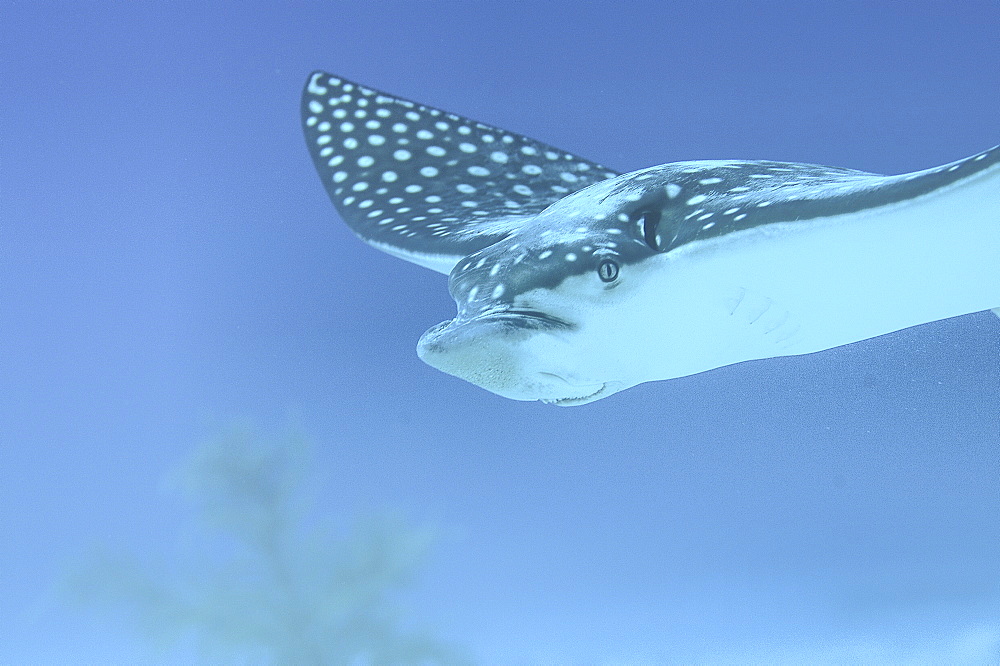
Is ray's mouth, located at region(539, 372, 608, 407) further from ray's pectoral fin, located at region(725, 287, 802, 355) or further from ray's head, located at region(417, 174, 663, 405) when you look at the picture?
ray's pectoral fin, located at region(725, 287, 802, 355)

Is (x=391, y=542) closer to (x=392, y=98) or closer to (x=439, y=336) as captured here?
(x=392, y=98)

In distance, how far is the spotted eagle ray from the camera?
3.80ft

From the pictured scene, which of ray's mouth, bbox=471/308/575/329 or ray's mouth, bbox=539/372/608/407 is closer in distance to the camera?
ray's mouth, bbox=471/308/575/329

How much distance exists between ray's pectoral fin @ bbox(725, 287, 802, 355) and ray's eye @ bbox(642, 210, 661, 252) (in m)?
0.18

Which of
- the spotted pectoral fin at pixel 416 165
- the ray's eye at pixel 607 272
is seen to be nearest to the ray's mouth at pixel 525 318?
the ray's eye at pixel 607 272

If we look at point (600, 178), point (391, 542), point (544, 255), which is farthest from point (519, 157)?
point (391, 542)

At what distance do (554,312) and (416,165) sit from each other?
61.9 inches

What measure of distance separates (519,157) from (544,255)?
1538 mm

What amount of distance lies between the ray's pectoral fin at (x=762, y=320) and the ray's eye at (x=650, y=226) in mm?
179

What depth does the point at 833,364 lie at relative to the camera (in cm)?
454

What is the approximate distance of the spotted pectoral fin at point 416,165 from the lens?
2.39 meters

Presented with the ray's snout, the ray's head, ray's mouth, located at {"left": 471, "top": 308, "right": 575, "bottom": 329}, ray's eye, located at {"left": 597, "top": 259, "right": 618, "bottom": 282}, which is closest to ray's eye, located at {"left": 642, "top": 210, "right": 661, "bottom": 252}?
the ray's head

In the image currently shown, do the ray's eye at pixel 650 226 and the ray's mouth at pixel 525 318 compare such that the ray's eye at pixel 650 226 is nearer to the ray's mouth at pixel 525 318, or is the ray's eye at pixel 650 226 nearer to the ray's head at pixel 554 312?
the ray's head at pixel 554 312

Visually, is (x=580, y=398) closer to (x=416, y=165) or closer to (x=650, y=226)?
(x=650, y=226)
